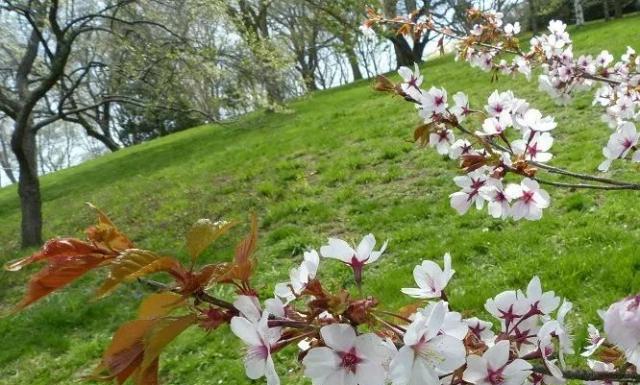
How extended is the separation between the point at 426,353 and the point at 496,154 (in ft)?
2.89

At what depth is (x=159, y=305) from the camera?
78 centimetres

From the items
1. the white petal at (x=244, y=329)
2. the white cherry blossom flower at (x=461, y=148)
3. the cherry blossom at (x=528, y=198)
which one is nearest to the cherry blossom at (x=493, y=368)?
the white petal at (x=244, y=329)

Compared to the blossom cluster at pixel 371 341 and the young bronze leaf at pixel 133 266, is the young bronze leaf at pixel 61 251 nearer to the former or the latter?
the young bronze leaf at pixel 133 266

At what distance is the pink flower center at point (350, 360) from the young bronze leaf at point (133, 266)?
0.86ft

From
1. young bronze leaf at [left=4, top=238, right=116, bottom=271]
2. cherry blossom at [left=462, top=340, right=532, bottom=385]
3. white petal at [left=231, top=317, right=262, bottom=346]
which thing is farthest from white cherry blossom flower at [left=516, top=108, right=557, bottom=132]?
young bronze leaf at [left=4, top=238, right=116, bottom=271]

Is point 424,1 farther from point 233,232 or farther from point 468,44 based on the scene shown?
point 468,44

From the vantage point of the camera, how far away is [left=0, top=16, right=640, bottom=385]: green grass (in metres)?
4.02

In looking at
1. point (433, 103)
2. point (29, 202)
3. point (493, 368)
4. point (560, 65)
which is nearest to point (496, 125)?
point (433, 103)

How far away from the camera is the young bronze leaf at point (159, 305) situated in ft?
2.52

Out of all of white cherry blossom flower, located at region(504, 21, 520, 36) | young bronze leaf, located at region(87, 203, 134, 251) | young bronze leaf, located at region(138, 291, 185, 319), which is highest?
white cherry blossom flower, located at region(504, 21, 520, 36)

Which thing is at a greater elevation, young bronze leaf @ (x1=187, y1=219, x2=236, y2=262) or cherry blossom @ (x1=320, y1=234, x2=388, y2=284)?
young bronze leaf @ (x1=187, y1=219, x2=236, y2=262)

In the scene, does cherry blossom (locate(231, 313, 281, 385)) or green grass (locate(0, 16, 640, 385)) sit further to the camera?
green grass (locate(0, 16, 640, 385))

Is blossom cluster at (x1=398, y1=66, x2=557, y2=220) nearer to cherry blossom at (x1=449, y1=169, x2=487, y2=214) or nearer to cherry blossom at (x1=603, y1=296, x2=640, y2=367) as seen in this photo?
cherry blossom at (x1=449, y1=169, x2=487, y2=214)

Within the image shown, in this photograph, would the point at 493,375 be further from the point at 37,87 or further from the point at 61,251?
the point at 37,87
